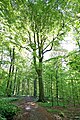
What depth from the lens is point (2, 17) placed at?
17016mm

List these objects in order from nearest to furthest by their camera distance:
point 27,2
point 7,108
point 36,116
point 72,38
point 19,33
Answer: point 7,108
point 36,116
point 27,2
point 19,33
point 72,38

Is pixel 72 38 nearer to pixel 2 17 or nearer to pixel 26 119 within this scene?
pixel 2 17

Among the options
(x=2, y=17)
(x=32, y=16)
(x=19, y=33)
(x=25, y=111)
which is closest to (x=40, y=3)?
(x=32, y=16)

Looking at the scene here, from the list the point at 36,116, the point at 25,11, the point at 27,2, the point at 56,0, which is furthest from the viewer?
the point at 25,11

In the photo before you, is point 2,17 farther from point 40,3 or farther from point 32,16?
point 40,3

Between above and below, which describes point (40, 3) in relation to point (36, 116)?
above

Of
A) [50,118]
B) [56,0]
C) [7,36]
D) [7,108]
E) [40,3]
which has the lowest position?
[50,118]

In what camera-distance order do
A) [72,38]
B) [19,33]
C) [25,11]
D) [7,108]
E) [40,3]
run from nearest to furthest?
[7,108] < [40,3] < [25,11] < [19,33] < [72,38]

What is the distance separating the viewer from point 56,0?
15.2m

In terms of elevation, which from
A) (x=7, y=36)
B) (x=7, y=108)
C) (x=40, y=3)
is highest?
(x=40, y=3)

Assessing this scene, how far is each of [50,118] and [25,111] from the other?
1.74 m

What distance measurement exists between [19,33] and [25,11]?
2.94 m

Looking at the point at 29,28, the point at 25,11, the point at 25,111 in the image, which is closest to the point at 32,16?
the point at 25,11

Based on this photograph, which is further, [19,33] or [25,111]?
[19,33]
